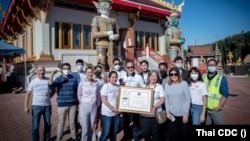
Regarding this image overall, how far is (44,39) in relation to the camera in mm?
13000

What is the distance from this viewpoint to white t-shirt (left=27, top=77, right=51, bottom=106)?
443cm

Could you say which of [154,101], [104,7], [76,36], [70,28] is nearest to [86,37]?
[76,36]

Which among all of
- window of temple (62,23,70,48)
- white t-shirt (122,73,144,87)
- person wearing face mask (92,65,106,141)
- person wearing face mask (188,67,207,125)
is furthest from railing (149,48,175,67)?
person wearing face mask (188,67,207,125)

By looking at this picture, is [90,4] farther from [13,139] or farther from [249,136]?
[249,136]

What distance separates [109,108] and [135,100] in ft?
1.61

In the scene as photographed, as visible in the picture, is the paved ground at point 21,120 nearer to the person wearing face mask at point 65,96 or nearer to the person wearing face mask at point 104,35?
the person wearing face mask at point 65,96

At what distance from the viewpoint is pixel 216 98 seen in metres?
4.03

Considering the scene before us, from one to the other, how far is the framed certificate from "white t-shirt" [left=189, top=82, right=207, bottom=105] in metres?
0.86

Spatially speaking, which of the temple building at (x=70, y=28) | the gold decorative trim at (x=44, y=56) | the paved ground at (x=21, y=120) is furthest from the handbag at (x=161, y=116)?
the gold decorative trim at (x=44, y=56)

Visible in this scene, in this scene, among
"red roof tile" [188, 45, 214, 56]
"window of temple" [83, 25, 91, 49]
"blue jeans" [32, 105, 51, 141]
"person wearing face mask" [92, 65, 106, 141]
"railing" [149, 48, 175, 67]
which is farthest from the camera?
"red roof tile" [188, 45, 214, 56]

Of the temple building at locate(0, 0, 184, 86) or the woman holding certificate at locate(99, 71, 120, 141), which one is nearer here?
the woman holding certificate at locate(99, 71, 120, 141)

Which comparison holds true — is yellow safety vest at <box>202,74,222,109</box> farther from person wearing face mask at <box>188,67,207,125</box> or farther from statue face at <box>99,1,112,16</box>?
statue face at <box>99,1,112,16</box>

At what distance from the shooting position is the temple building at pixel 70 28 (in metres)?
13.0

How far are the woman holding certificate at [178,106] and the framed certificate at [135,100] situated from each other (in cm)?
33
